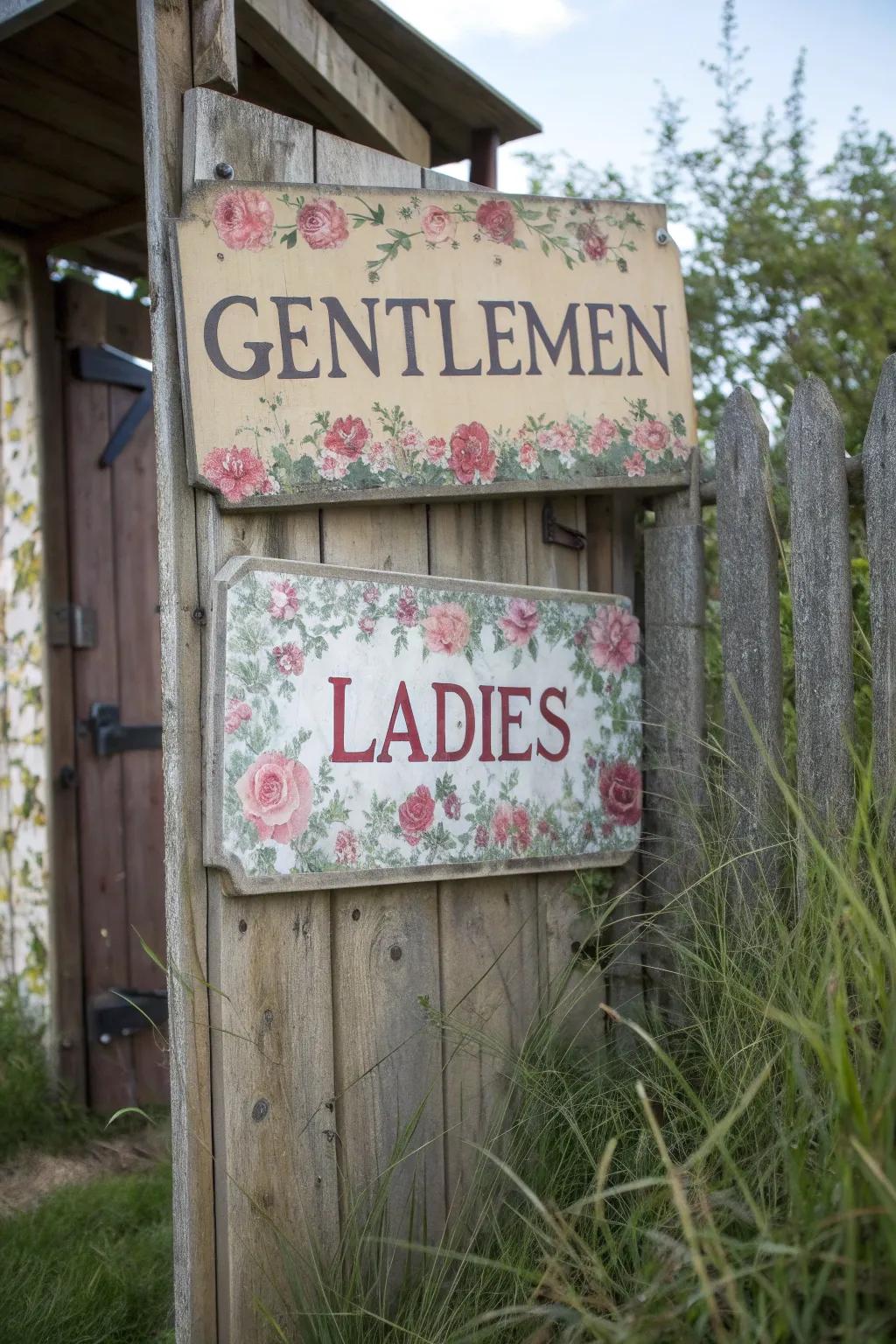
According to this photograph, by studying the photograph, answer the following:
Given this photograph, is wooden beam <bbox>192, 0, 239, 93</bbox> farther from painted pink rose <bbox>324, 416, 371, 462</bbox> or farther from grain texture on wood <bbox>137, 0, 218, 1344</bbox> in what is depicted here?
painted pink rose <bbox>324, 416, 371, 462</bbox>

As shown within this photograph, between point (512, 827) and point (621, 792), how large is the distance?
30 centimetres

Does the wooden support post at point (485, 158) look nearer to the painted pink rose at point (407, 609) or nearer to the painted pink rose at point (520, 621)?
the painted pink rose at point (520, 621)

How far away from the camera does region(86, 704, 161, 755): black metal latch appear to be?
3848 mm

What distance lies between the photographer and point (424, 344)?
2.20 meters

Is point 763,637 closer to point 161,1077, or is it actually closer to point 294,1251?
point 294,1251

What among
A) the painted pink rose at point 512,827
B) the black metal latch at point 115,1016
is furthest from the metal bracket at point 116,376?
the painted pink rose at point 512,827

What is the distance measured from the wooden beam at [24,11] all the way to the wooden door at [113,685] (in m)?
1.40

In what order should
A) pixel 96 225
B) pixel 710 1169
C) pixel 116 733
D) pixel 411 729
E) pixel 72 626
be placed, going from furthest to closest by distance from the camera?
pixel 116 733 → pixel 72 626 → pixel 96 225 → pixel 411 729 → pixel 710 1169

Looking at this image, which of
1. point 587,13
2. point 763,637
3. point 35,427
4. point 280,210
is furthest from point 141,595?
point 587,13

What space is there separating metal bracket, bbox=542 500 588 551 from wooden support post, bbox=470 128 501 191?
147 cm

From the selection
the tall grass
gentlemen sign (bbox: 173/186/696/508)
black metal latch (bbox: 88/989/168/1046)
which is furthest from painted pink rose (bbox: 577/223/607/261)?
black metal latch (bbox: 88/989/168/1046)

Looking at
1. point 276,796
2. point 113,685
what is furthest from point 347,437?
point 113,685

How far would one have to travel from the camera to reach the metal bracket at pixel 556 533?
95.4 inches

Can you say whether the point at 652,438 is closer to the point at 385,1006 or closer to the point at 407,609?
the point at 407,609
